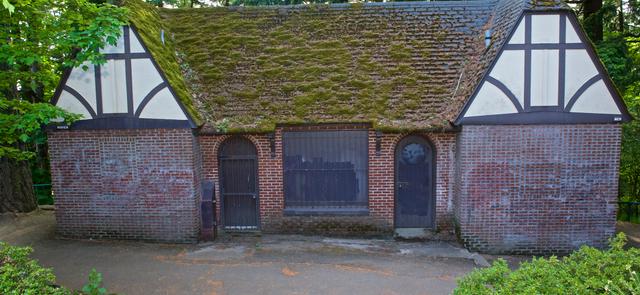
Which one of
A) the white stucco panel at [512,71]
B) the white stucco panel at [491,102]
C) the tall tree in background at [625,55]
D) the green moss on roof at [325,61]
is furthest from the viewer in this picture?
the tall tree in background at [625,55]

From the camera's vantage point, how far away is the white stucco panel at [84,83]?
9.00 meters

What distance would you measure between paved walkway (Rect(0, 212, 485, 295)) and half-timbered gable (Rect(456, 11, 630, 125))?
329 centimetres

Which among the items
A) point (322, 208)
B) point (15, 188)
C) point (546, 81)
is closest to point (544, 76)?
point (546, 81)

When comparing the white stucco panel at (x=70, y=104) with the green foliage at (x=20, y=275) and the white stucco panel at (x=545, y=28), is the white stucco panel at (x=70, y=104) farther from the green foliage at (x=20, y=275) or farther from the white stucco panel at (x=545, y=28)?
the white stucco panel at (x=545, y=28)

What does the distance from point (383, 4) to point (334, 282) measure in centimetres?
815

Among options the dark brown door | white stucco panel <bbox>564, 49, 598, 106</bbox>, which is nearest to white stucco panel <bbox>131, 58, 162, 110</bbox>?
the dark brown door

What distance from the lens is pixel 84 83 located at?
905 cm

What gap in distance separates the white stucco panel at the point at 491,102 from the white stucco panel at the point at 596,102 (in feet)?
A: 4.51

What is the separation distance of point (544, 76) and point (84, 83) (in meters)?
10.1

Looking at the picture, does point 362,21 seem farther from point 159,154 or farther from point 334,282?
point 334,282

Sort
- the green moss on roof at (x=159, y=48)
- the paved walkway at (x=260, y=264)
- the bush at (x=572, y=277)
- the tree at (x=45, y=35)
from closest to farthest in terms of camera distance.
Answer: the bush at (x=572, y=277)
the tree at (x=45, y=35)
the paved walkway at (x=260, y=264)
the green moss on roof at (x=159, y=48)

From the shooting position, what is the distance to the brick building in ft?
28.5

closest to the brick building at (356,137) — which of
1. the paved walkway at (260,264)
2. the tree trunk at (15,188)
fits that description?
the paved walkway at (260,264)

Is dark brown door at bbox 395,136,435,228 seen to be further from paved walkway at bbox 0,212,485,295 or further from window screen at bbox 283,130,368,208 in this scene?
window screen at bbox 283,130,368,208
